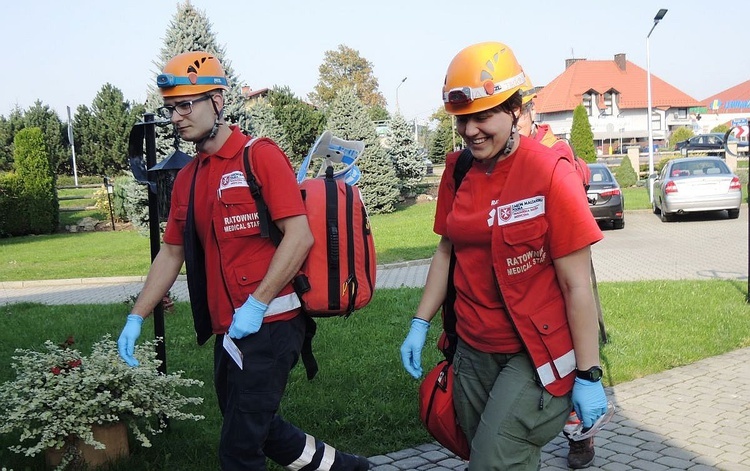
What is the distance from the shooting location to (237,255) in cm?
356

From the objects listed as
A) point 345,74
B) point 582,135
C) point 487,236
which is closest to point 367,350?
point 487,236

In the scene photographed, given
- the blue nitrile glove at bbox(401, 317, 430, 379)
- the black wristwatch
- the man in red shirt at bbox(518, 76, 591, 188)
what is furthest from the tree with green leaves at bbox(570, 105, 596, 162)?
the black wristwatch

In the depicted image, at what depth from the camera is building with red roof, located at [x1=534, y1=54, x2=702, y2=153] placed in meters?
79.9

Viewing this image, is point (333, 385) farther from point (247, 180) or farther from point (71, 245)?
point (71, 245)

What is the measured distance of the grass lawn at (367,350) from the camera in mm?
5277

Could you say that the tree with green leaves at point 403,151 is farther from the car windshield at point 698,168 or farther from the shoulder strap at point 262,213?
the shoulder strap at point 262,213

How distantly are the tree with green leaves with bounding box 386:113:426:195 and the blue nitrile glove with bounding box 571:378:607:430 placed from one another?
2715cm

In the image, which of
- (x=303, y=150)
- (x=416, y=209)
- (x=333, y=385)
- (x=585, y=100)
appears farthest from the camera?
(x=585, y=100)

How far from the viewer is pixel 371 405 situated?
19.2 feet

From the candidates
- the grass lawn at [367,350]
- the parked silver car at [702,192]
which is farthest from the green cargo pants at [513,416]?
the parked silver car at [702,192]

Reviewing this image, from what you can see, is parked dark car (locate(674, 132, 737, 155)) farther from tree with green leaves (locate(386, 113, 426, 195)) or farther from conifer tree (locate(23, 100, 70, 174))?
conifer tree (locate(23, 100, 70, 174))

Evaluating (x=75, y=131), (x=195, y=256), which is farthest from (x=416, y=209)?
(x=75, y=131)

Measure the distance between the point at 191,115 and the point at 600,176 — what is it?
60.6 feet

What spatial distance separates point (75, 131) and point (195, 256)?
2101 inches
